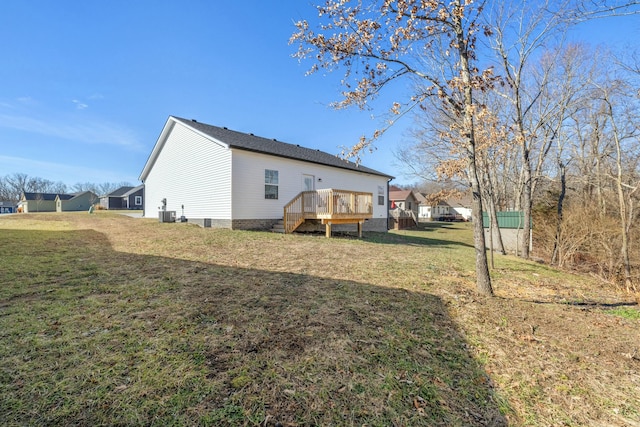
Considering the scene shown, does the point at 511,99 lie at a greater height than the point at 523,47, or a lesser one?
lesser

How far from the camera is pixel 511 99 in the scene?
10.7 meters

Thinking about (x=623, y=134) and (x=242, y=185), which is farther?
(x=242, y=185)

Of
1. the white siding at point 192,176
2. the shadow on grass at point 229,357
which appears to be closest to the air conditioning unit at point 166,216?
the white siding at point 192,176

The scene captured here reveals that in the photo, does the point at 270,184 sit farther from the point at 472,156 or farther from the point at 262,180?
the point at 472,156

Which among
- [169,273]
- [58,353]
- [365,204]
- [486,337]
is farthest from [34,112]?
[486,337]

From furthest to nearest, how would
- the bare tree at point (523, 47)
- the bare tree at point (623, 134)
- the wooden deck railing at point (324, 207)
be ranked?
the wooden deck railing at point (324, 207), the bare tree at point (523, 47), the bare tree at point (623, 134)

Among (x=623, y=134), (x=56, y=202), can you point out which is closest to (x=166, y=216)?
(x=623, y=134)

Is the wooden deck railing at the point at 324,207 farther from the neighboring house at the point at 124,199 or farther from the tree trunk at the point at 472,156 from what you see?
the neighboring house at the point at 124,199

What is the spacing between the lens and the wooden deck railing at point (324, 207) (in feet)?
38.9

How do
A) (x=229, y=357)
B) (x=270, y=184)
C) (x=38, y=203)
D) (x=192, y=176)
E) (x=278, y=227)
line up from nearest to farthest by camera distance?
(x=229, y=357) < (x=278, y=227) < (x=270, y=184) < (x=192, y=176) < (x=38, y=203)

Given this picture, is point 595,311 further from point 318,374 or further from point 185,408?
point 185,408

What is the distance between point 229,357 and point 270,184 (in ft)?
36.0

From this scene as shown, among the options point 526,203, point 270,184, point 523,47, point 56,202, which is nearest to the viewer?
point 523,47

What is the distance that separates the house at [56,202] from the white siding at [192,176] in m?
42.5
